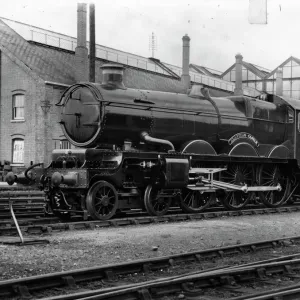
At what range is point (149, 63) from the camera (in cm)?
4269

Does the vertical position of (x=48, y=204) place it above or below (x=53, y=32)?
below

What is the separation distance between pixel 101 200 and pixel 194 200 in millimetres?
2941

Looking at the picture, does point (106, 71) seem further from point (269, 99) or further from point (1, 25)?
point (1, 25)

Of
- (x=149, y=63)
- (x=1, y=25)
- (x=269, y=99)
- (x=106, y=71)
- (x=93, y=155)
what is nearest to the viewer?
(x=93, y=155)

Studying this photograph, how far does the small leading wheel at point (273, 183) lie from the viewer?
49.5ft

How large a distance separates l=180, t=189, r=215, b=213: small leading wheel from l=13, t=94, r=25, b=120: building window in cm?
1796

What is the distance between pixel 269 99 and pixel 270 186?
281 centimetres

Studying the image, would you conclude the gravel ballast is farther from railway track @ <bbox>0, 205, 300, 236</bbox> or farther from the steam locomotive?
the steam locomotive

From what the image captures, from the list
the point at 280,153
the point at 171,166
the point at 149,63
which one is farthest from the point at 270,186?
the point at 149,63

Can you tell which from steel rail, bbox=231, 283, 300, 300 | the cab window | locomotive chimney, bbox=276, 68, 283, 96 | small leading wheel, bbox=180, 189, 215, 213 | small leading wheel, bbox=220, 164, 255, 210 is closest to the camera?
steel rail, bbox=231, 283, 300, 300

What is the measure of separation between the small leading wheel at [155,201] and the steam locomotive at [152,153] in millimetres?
23

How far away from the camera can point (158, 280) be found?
5730 millimetres

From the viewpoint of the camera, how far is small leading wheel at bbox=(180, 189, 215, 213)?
42.7 feet

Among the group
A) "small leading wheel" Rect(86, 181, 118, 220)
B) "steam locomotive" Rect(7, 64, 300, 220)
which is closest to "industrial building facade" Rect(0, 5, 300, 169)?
"steam locomotive" Rect(7, 64, 300, 220)
